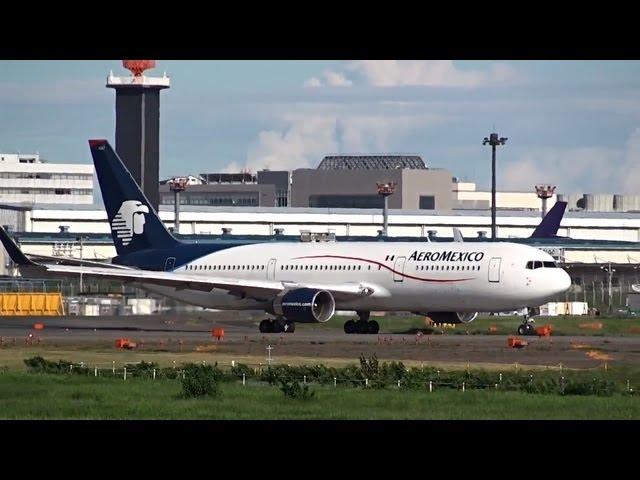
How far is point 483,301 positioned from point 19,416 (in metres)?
33.6

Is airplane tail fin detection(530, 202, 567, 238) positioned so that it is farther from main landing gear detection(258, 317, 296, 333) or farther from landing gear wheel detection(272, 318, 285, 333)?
landing gear wheel detection(272, 318, 285, 333)

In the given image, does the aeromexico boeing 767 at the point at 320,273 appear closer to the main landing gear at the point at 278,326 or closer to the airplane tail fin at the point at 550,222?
the main landing gear at the point at 278,326

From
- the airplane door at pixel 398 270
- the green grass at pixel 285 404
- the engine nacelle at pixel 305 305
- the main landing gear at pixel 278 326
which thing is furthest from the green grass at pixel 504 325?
the green grass at pixel 285 404

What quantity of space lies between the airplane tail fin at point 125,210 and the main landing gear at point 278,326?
27.8ft

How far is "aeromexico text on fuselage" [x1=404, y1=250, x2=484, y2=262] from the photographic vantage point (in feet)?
199

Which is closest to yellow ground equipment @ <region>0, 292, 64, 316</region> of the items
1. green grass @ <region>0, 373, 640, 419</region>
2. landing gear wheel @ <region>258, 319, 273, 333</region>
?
landing gear wheel @ <region>258, 319, 273, 333</region>

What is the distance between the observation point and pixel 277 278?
6594 centimetres

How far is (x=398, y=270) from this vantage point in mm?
62062

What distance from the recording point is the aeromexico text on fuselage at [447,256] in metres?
60.8

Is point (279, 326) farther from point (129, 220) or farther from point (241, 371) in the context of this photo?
point (241, 371)

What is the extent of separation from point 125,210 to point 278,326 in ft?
38.9
